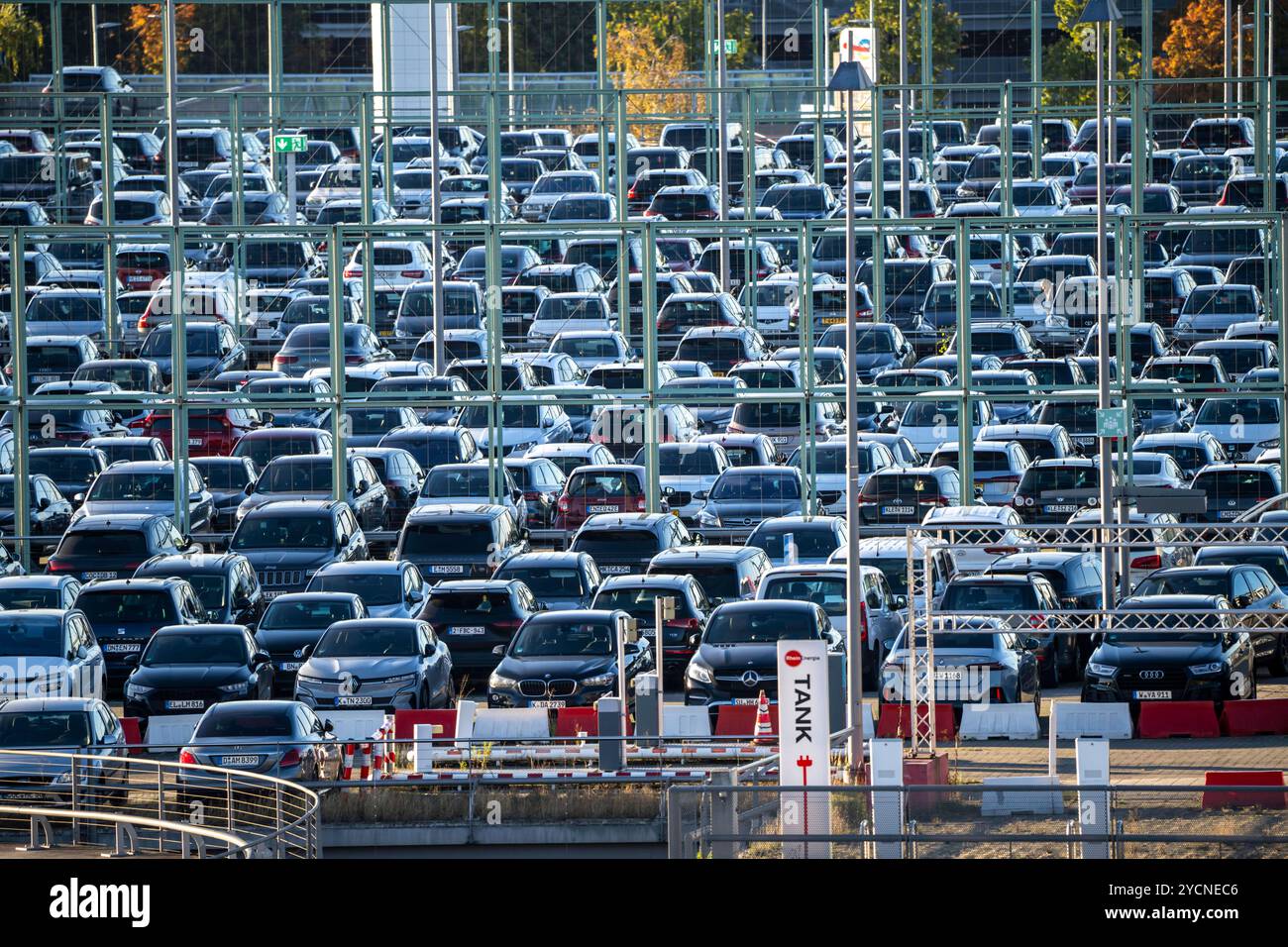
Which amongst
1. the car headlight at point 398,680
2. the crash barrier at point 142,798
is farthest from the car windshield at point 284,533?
the crash barrier at point 142,798

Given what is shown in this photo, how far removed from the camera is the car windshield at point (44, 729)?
22.7 metres

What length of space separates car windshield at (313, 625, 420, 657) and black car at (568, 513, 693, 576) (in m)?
5.52

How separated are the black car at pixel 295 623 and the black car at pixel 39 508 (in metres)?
8.77

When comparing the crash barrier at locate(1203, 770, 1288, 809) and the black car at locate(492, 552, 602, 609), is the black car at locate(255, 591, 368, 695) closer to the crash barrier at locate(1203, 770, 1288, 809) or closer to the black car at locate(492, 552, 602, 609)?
the black car at locate(492, 552, 602, 609)

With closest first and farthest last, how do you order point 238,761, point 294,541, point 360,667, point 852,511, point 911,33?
point 238,761 → point 852,511 → point 360,667 → point 294,541 → point 911,33

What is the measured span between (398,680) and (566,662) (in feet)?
5.95

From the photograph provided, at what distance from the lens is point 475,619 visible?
28266 mm

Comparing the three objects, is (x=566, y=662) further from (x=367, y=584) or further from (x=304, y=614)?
(x=367, y=584)

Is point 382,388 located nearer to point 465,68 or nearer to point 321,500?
point 321,500

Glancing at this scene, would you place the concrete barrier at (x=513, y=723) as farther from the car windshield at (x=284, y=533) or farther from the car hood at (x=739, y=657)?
the car windshield at (x=284, y=533)

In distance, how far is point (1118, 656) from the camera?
1046 inches

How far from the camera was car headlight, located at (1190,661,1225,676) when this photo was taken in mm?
26500

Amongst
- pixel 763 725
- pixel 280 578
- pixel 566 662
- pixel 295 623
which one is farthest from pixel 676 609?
pixel 280 578
